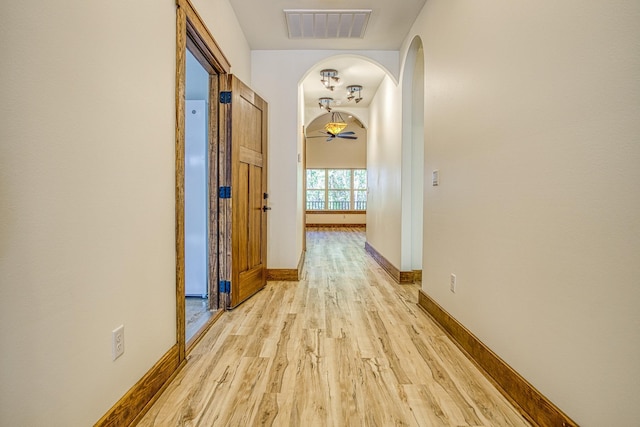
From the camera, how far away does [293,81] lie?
4.23m

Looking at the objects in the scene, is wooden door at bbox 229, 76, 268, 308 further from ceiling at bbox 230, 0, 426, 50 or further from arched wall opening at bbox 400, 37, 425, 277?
arched wall opening at bbox 400, 37, 425, 277

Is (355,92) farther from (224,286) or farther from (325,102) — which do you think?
(224,286)

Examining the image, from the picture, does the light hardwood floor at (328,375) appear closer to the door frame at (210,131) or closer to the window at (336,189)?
the door frame at (210,131)

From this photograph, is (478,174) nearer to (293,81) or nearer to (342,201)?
(293,81)

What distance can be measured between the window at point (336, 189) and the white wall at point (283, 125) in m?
7.86

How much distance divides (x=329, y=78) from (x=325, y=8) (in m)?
2.18

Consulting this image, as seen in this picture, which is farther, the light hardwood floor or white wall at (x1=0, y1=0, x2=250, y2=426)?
the light hardwood floor

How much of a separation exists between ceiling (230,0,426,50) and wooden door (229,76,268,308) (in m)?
0.66

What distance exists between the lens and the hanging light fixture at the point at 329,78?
517 cm

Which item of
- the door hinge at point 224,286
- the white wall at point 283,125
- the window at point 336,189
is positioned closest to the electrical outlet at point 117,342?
the door hinge at point 224,286

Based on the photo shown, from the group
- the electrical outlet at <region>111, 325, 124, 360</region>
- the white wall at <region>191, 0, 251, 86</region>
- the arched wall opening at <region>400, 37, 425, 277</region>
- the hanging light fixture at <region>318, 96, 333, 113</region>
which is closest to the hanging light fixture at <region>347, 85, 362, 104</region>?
the hanging light fixture at <region>318, 96, 333, 113</region>

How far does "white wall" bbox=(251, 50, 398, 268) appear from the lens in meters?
4.22

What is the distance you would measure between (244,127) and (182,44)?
140 centimetres

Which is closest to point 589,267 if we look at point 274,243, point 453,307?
point 453,307
